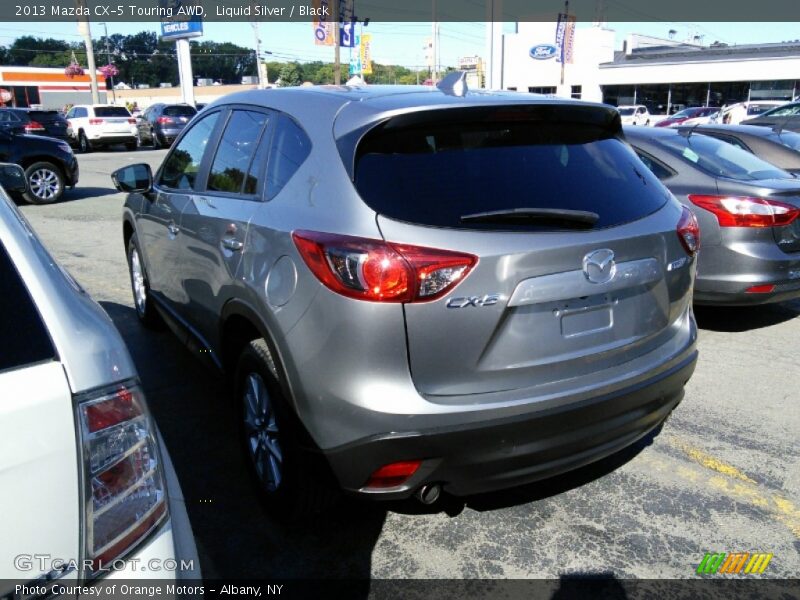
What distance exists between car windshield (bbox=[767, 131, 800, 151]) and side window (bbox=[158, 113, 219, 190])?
22.3 feet

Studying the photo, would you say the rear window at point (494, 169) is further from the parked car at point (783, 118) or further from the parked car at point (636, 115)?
the parked car at point (636, 115)

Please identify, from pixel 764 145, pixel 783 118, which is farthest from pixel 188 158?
pixel 783 118

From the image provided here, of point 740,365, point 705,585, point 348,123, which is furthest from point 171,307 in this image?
point 740,365

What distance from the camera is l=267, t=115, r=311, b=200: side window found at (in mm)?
2801

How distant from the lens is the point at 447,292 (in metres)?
2.28

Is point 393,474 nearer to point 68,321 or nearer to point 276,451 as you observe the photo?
point 276,451

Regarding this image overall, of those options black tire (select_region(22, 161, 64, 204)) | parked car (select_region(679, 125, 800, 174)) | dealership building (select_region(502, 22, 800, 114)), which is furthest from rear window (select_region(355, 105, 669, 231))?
dealership building (select_region(502, 22, 800, 114))

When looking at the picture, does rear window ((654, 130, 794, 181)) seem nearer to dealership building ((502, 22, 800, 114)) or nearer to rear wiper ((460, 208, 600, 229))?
rear wiper ((460, 208, 600, 229))

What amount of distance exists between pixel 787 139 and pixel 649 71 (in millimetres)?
42716

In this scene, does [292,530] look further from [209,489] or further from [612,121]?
[612,121]

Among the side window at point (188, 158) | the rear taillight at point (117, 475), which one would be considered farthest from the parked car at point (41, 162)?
the rear taillight at point (117, 475)

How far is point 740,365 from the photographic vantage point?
190 inches

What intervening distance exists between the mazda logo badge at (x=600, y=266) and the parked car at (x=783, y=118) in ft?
51.9

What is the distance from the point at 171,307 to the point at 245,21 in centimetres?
5107
